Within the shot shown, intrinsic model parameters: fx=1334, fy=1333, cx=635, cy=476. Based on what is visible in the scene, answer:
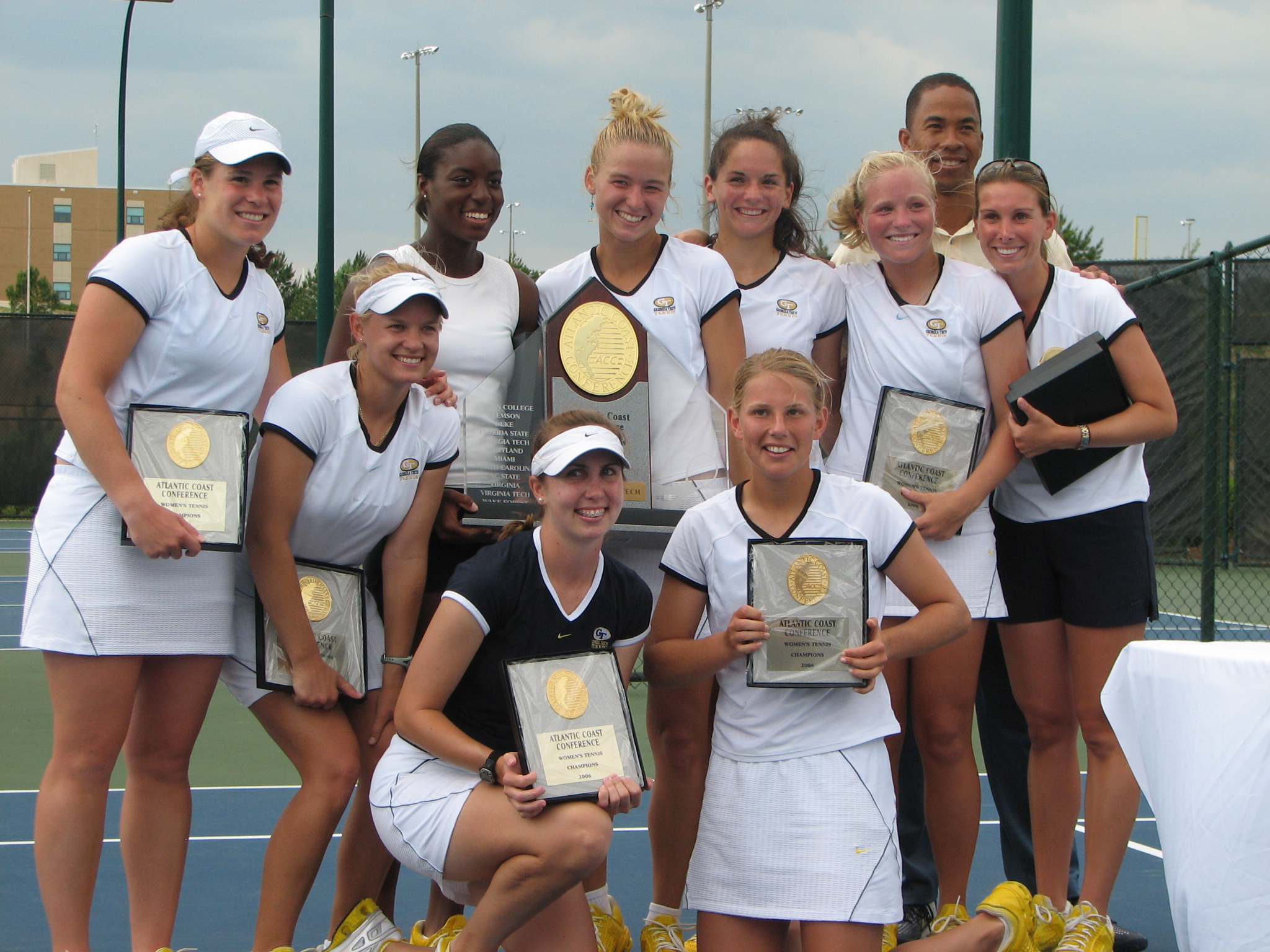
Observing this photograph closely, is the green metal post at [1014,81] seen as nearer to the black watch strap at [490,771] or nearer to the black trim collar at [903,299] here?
the black trim collar at [903,299]

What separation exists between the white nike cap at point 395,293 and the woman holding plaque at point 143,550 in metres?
0.26

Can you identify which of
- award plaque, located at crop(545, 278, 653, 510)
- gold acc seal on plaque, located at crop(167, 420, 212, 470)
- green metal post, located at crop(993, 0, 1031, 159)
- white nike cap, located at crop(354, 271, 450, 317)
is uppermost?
green metal post, located at crop(993, 0, 1031, 159)

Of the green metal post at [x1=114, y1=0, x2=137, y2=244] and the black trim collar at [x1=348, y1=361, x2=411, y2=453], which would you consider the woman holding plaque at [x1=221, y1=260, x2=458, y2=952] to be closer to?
the black trim collar at [x1=348, y1=361, x2=411, y2=453]

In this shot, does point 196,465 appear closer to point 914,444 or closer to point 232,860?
point 914,444

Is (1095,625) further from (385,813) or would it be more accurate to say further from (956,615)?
(385,813)

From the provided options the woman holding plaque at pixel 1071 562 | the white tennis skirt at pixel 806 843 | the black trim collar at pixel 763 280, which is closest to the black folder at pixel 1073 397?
the woman holding plaque at pixel 1071 562

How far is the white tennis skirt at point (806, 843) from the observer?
274cm

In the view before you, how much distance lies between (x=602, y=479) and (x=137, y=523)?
37.9 inches

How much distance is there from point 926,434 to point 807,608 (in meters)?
0.66

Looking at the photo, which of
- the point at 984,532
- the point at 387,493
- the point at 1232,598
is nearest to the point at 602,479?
the point at 387,493

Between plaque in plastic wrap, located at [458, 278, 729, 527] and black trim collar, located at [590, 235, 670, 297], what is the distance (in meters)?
0.04

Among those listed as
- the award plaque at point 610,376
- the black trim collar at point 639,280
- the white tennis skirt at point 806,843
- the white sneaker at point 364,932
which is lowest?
the white sneaker at point 364,932

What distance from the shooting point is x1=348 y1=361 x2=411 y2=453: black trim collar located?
10.0 ft

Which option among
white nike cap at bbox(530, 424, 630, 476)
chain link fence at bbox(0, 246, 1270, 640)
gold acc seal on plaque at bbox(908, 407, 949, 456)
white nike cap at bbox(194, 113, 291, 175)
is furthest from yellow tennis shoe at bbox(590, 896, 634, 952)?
chain link fence at bbox(0, 246, 1270, 640)
